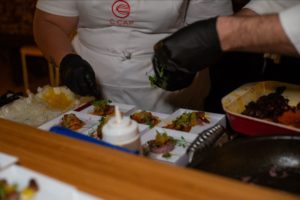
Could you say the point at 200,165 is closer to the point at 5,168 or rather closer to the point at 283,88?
the point at 5,168

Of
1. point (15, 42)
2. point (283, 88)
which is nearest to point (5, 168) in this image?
point (283, 88)

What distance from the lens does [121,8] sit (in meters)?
1.58

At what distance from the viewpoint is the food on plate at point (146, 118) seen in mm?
1378

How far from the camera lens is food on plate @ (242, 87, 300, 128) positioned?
51.6 inches

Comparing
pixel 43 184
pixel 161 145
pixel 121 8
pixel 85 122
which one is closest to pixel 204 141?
pixel 161 145

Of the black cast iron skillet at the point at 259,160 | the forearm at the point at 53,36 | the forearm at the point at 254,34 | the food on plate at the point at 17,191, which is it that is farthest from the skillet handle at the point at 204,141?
the forearm at the point at 53,36

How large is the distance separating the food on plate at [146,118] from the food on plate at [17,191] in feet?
2.17

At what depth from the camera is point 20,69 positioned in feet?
15.1

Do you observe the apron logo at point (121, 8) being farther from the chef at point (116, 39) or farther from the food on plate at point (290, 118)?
the food on plate at point (290, 118)

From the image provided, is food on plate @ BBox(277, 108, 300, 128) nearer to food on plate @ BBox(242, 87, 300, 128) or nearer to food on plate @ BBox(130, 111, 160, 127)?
food on plate @ BBox(242, 87, 300, 128)

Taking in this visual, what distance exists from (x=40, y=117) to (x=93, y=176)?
0.87 m

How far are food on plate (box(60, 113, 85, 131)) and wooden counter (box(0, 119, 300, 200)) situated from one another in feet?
1.56

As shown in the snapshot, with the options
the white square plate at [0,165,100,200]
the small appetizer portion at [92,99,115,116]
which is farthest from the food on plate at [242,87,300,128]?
the white square plate at [0,165,100,200]

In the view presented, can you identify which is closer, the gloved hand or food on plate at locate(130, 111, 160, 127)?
the gloved hand
